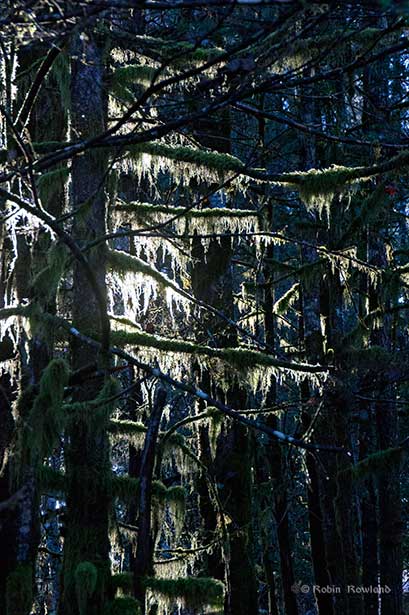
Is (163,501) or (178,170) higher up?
(178,170)

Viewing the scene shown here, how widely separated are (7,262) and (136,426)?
2611 mm

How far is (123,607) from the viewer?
6.33 metres

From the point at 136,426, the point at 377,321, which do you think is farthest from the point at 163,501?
the point at 377,321

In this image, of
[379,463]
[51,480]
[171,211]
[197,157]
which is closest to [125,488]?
[51,480]

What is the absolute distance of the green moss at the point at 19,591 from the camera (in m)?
7.05

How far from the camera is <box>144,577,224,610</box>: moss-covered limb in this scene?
7164 mm

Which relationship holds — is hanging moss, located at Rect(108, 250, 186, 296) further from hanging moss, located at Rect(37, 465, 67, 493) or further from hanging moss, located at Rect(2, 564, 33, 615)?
hanging moss, located at Rect(2, 564, 33, 615)

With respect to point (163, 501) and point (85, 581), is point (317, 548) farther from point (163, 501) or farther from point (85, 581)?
point (85, 581)

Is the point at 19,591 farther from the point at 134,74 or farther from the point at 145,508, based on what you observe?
the point at 134,74

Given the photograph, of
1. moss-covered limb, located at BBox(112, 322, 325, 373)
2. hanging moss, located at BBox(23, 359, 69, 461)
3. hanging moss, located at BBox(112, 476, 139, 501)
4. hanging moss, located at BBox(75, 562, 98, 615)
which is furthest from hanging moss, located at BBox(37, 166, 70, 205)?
hanging moss, located at BBox(75, 562, 98, 615)

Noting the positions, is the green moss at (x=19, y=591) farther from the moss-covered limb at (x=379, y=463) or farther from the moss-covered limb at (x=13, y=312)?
the moss-covered limb at (x=379, y=463)

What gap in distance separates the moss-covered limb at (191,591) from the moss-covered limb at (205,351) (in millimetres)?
2172

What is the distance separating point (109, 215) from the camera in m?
8.19

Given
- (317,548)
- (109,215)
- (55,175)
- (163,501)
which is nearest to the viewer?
(55,175)
